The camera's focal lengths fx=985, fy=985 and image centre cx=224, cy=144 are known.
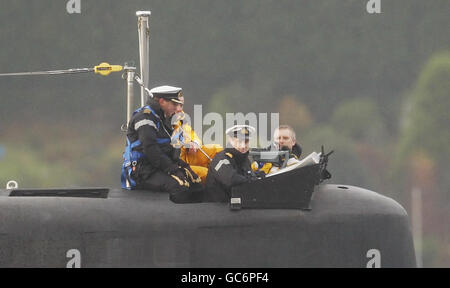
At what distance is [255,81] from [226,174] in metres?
28.7

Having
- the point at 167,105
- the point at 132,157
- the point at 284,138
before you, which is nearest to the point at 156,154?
the point at 132,157

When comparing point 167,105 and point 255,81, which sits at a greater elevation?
point 255,81

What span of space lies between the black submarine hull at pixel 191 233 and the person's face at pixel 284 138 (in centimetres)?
162

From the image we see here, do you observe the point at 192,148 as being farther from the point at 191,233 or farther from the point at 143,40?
the point at 143,40

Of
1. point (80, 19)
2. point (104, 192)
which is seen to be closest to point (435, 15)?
point (80, 19)

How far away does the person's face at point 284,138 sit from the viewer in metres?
10.7

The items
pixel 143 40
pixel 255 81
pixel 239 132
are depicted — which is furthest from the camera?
pixel 255 81

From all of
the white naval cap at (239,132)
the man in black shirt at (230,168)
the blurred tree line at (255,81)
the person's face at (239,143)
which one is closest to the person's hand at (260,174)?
the man in black shirt at (230,168)

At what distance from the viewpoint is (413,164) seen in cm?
3806

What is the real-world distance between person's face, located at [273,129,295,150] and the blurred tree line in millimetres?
23470

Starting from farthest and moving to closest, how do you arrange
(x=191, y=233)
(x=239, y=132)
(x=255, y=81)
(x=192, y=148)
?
(x=255, y=81) → (x=192, y=148) → (x=239, y=132) → (x=191, y=233)

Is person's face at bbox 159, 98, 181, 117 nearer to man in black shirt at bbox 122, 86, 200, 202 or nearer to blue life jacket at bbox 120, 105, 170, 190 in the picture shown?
man in black shirt at bbox 122, 86, 200, 202

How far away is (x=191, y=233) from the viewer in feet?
28.4

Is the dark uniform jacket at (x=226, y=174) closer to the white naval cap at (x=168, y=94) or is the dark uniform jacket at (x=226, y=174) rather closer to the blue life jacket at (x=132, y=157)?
the blue life jacket at (x=132, y=157)
